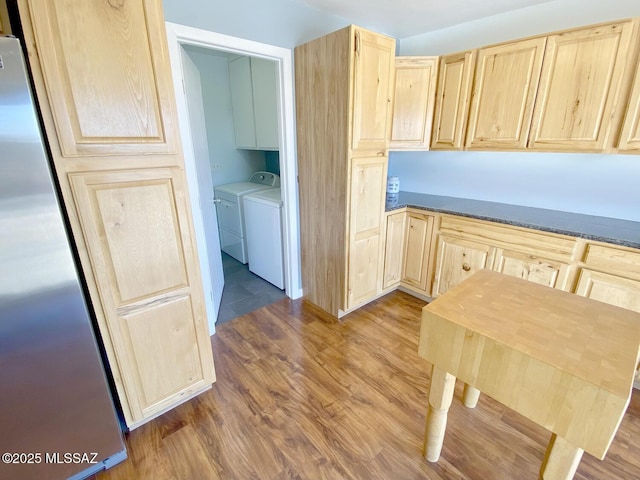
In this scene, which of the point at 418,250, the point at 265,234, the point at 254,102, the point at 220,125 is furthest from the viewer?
the point at 220,125

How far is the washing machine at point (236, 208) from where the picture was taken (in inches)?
137

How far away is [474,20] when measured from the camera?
264 cm

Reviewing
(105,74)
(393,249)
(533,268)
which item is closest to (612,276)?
(533,268)

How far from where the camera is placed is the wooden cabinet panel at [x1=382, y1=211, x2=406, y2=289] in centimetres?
275

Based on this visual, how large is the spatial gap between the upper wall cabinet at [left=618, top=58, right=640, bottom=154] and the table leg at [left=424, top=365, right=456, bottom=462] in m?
1.83

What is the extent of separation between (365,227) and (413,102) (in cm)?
117

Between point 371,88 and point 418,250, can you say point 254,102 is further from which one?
point 418,250

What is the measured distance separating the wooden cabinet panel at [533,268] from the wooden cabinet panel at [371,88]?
1293mm

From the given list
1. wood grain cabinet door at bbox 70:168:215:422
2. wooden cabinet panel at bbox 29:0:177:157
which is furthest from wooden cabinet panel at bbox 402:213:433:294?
wooden cabinet panel at bbox 29:0:177:157

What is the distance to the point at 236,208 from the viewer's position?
348 cm

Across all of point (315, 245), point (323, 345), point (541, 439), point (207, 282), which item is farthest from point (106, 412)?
point (541, 439)

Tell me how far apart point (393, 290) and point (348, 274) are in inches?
→ 33.7

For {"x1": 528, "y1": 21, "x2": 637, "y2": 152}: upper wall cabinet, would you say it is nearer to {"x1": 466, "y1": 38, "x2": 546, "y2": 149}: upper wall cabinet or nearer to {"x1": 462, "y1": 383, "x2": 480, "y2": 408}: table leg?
{"x1": 466, "y1": 38, "x2": 546, "y2": 149}: upper wall cabinet

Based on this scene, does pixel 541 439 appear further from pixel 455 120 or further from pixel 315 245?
pixel 455 120
